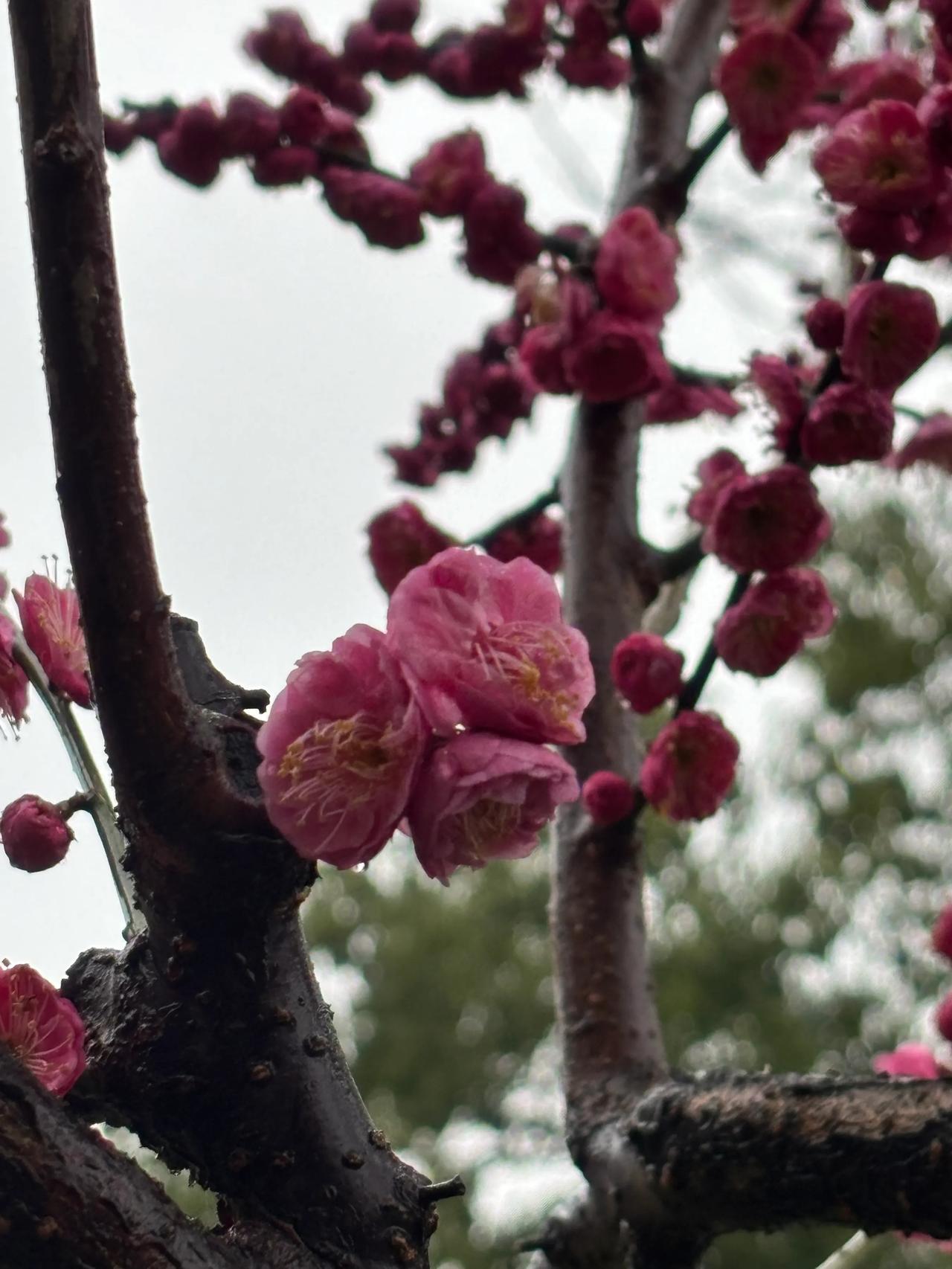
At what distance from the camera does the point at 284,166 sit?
161 cm

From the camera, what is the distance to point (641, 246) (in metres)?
1.44

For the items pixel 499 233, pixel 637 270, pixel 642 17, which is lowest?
pixel 637 270

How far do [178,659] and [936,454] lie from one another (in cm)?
108

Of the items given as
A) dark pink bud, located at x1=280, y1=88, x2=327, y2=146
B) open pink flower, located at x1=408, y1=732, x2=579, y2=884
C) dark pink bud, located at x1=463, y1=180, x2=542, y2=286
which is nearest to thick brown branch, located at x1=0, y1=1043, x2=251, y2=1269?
open pink flower, located at x1=408, y1=732, x2=579, y2=884

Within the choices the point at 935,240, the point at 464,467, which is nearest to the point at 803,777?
the point at 464,467

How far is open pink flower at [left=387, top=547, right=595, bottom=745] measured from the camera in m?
0.74

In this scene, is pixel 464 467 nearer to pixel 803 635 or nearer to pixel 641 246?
pixel 641 246

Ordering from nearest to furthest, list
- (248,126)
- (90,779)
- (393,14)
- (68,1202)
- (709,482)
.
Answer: (68,1202)
(90,779)
(709,482)
(248,126)
(393,14)

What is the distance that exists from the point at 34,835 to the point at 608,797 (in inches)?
22.3

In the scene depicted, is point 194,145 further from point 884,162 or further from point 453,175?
point 884,162

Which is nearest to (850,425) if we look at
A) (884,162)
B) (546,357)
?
(884,162)

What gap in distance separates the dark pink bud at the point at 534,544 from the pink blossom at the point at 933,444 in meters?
0.41

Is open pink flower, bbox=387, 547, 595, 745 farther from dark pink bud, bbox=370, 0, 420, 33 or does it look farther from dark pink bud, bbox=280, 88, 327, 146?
dark pink bud, bbox=370, 0, 420, 33

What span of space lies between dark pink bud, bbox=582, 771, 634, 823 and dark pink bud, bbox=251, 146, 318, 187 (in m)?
0.77
